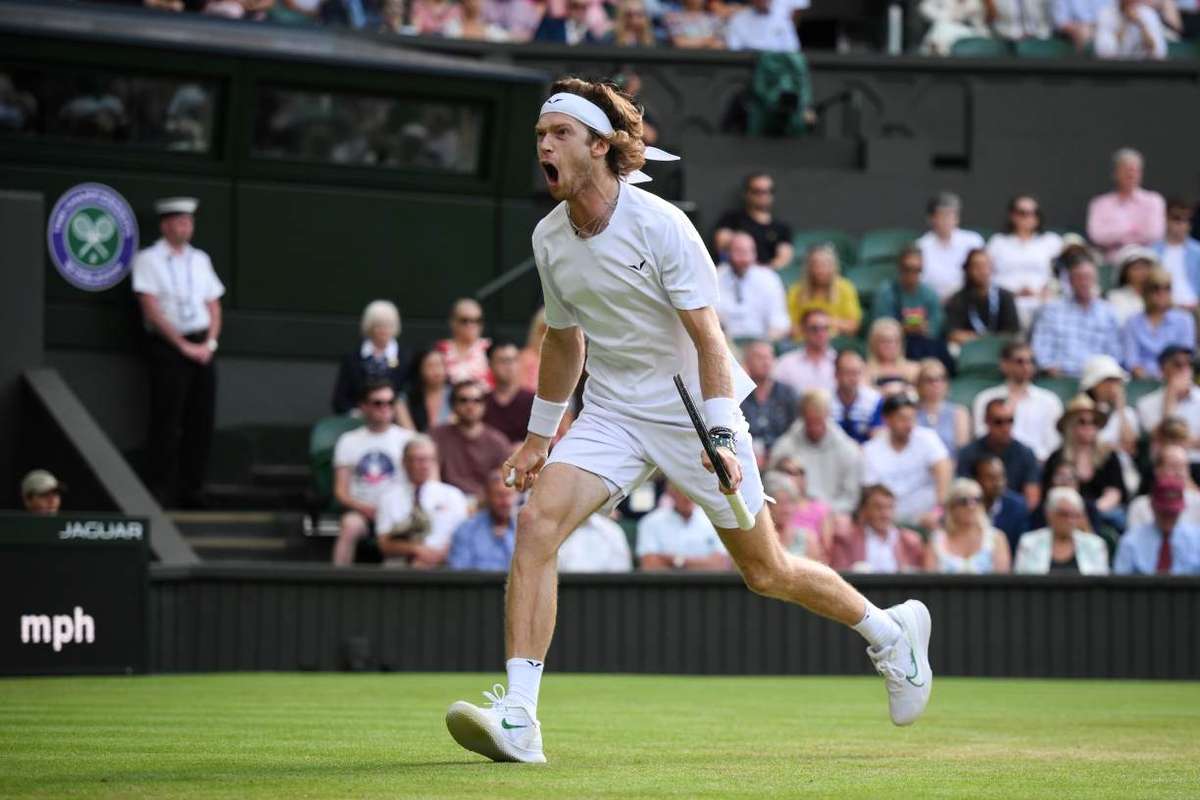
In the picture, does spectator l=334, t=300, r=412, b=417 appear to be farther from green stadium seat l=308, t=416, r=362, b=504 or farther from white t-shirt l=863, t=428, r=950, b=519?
white t-shirt l=863, t=428, r=950, b=519

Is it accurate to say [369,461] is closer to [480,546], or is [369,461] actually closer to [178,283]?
[480,546]

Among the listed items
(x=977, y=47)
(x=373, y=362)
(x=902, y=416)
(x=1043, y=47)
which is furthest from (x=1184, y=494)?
(x=1043, y=47)

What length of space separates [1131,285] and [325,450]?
21.1ft

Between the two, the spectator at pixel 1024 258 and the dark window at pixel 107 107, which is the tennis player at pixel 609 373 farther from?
the spectator at pixel 1024 258

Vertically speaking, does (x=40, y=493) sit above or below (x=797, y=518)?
above

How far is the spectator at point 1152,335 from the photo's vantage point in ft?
52.5

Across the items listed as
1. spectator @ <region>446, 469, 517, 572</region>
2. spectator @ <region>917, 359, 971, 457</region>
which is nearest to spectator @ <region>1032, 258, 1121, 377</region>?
spectator @ <region>917, 359, 971, 457</region>

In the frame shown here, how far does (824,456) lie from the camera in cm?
1381

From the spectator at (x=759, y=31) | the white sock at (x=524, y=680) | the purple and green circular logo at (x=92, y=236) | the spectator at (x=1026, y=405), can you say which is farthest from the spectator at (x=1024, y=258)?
the white sock at (x=524, y=680)

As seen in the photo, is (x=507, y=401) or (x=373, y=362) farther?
(x=373, y=362)

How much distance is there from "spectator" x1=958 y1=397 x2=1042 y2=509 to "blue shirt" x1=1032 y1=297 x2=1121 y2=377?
1.96 metres

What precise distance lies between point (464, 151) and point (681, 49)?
2242 mm

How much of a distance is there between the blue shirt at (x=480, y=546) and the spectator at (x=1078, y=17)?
30.5 ft

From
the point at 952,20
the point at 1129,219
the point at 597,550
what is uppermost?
the point at 952,20
